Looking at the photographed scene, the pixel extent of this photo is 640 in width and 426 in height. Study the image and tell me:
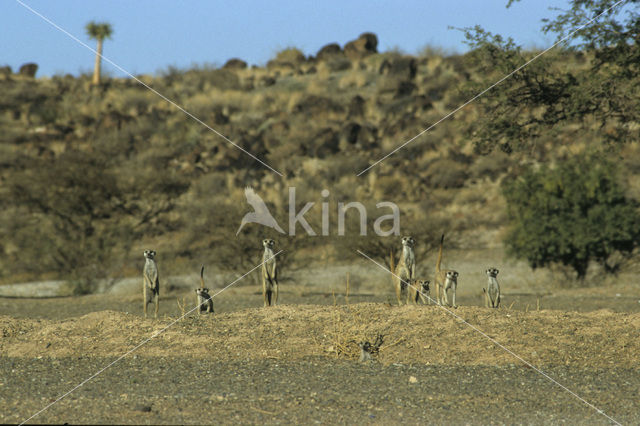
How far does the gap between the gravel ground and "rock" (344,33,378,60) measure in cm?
4355

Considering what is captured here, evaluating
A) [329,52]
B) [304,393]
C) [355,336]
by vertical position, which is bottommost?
[304,393]

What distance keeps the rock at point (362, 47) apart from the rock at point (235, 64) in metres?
7.45

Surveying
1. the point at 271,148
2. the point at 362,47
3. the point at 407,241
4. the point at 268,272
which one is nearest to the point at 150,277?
the point at 268,272

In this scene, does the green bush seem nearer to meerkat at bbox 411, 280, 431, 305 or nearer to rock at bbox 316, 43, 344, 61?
meerkat at bbox 411, 280, 431, 305

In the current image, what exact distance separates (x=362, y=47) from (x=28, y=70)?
2293 centimetres

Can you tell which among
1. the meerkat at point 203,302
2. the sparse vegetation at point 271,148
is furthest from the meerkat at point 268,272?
the sparse vegetation at point 271,148

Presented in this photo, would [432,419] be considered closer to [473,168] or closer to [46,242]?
[46,242]

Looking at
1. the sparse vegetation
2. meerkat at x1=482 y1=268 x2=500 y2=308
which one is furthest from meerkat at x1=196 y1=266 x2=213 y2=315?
the sparse vegetation

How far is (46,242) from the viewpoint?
851 inches

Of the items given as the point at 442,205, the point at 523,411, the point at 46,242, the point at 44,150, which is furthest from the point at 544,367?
the point at 44,150

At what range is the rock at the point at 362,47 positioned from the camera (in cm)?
4925

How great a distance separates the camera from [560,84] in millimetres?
11078

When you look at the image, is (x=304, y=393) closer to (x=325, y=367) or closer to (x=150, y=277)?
(x=325, y=367)

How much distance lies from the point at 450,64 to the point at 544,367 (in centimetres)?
3919
